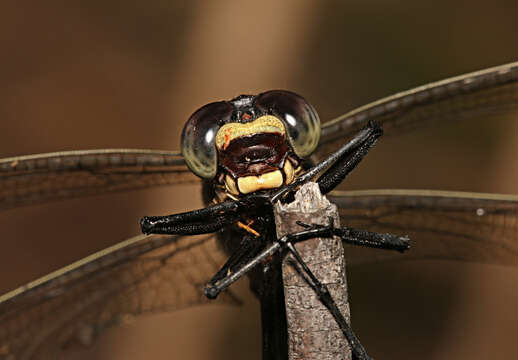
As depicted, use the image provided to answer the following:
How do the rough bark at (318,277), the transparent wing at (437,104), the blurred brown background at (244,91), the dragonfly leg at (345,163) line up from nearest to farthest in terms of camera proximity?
1. the rough bark at (318,277)
2. the dragonfly leg at (345,163)
3. the transparent wing at (437,104)
4. the blurred brown background at (244,91)

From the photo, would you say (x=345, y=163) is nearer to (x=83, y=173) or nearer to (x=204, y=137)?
(x=204, y=137)

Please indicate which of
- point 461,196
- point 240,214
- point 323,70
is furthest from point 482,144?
point 240,214

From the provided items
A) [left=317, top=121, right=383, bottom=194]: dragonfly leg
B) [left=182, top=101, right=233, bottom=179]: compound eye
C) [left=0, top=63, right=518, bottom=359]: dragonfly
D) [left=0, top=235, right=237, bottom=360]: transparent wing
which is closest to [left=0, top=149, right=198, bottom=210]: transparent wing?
[left=0, top=63, right=518, bottom=359]: dragonfly

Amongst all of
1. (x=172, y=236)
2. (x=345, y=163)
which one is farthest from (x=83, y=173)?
(x=345, y=163)

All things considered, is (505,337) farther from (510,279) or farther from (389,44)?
(389,44)

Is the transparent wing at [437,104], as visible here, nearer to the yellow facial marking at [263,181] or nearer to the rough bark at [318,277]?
the yellow facial marking at [263,181]

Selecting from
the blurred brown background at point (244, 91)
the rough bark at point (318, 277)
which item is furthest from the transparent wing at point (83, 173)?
the blurred brown background at point (244, 91)
